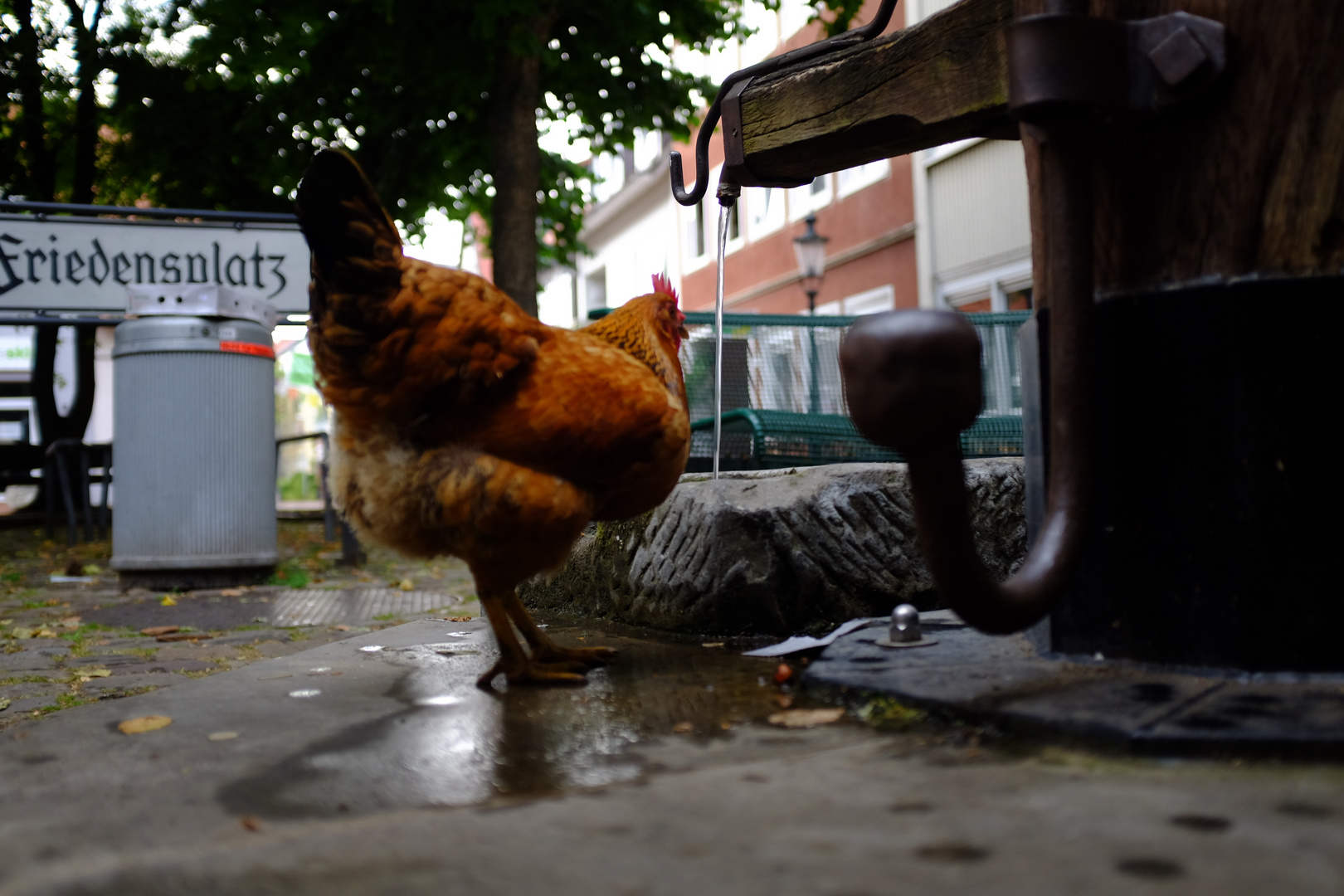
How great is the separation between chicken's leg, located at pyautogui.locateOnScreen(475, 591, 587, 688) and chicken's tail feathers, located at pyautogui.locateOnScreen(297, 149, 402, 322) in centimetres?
79

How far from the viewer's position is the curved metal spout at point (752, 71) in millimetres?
Answer: 2611

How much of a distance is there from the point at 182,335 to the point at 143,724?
5001 mm

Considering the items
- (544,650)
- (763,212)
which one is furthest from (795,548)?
(763,212)

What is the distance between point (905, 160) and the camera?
53.4 ft

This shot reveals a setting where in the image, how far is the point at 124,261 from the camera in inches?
308

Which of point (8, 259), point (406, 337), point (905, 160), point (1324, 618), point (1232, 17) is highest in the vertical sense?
point (905, 160)

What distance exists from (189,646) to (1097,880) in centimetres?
401

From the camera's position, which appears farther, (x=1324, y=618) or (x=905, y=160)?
(x=905, y=160)

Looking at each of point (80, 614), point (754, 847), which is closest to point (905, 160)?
point (80, 614)

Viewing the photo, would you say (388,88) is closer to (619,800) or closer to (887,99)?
(887,99)

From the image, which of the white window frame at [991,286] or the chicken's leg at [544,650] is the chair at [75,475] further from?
the white window frame at [991,286]

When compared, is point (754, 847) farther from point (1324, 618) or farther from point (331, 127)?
point (331, 127)

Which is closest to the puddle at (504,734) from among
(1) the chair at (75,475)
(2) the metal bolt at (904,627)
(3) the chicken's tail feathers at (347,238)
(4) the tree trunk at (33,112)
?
(2) the metal bolt at (904,627)

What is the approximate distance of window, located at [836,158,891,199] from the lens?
54.7 ft
